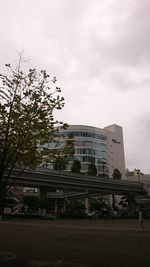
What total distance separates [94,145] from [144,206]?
1531 inches

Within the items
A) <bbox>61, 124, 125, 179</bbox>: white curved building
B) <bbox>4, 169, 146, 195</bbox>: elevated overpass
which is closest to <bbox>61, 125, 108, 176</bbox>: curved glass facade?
<bbox>61, 124, 125, 179</bbox>: white curved building

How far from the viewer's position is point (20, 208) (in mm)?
91875

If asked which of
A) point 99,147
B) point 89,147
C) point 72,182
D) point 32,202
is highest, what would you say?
point 99,147

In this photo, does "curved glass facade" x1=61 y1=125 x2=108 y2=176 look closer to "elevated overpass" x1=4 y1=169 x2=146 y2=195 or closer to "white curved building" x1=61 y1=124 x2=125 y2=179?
"white curved building" x1=61 y1=124 x2=125 y2=179

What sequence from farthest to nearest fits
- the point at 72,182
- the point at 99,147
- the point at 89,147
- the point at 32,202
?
the point at 99,147
the point at 89,147
the point at 32,202
the point at 72,182

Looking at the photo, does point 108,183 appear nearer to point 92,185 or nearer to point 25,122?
point 92,185

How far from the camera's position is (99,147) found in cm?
11488

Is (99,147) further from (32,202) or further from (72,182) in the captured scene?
(72,182)

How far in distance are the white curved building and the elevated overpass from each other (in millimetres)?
25004

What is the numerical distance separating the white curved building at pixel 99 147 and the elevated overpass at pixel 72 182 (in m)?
25.0

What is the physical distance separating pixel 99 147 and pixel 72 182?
160 feet

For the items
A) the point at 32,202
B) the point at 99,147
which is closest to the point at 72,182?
the point at 32,202

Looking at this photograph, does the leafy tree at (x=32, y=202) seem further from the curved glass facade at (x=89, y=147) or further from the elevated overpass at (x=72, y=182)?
the curved glass facade at (x=89, y=147)

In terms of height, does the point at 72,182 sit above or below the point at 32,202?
above
